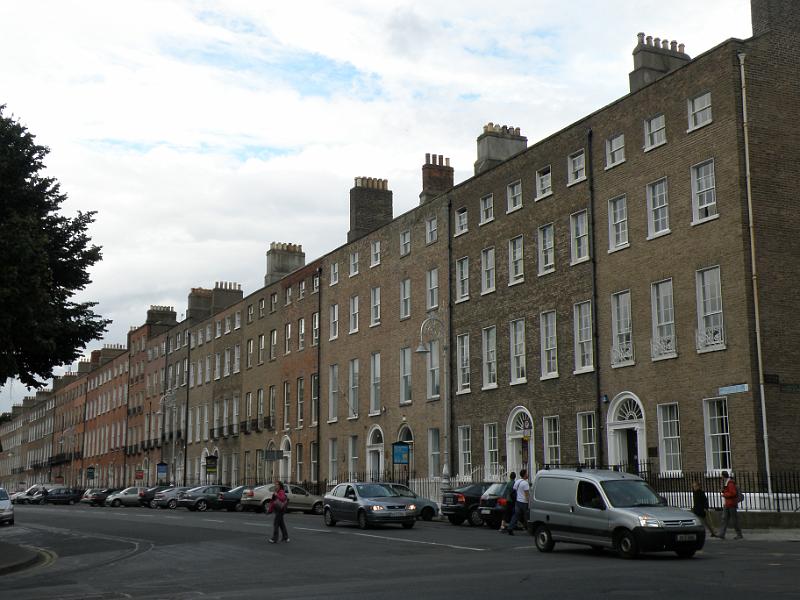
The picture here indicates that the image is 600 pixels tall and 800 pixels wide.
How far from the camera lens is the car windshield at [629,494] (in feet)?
64.8

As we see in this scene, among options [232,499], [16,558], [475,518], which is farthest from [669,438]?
[232,499]

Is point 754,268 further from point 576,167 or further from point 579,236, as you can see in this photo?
point 576,167

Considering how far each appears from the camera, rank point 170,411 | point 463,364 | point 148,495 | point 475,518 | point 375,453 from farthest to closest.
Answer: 1. point 170,411
2. point 148,495
3. point 375,453
4. point 463,364
5. point 475,518

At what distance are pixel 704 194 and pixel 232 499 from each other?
96.1 feet

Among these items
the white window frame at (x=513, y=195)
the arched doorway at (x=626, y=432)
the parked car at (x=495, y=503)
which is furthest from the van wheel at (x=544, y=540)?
the white window frame at (x=513, y=195)

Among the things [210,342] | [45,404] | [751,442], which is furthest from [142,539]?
[45,404]

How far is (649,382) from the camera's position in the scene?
31.9 m

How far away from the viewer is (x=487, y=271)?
41.5 meters

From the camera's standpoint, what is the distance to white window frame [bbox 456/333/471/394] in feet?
138

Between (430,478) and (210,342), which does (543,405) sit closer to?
(430,478)

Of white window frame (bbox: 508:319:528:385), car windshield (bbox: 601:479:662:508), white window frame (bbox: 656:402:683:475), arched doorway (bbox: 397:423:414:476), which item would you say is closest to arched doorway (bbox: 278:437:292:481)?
arched doorway (bbox: 397:423:414:476)

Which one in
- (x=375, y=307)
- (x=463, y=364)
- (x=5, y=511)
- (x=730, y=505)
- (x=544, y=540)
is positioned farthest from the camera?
(x=375, y=307)

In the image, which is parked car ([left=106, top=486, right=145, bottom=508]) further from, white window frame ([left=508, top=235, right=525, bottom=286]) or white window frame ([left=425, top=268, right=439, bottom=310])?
white window frame ([left=508, top=235, right=525, bottom=286])

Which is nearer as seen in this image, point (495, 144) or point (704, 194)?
point (704, 194)
